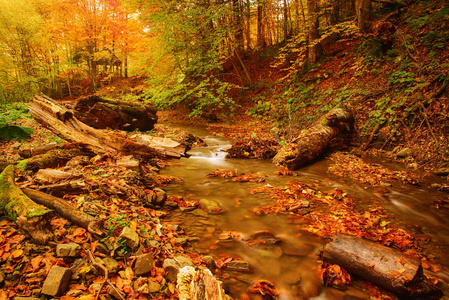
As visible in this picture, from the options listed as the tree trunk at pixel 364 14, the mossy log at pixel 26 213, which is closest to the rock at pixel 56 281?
the mossy log at pixel 26 213

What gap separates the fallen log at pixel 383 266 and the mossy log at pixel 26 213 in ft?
9.80

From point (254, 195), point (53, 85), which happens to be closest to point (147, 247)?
point (254, 195)

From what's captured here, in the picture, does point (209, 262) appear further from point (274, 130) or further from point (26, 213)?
point (274, 130)

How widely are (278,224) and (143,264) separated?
2097 mm

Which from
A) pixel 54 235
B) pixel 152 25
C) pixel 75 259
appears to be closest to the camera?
pixel 75 259

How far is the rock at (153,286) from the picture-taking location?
181 centimetres

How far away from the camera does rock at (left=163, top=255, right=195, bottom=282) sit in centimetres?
A: 198

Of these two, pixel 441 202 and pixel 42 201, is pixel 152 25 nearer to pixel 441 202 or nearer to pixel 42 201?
pixel 42 201

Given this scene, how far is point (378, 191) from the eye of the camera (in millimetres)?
4551

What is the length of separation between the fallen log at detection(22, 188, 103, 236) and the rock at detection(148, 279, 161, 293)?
766 mm

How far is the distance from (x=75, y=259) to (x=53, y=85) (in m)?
28.8

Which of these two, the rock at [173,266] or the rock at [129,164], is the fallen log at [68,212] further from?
the rock at [129,164]

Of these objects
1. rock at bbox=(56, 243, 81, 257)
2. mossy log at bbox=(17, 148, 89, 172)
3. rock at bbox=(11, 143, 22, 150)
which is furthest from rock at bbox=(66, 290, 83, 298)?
rock at bbox=(11, 143, 22, 150)

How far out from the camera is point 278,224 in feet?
10.9
